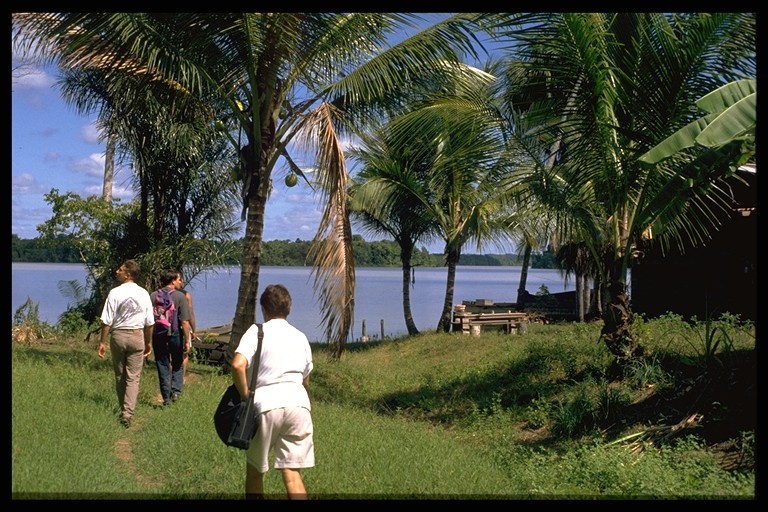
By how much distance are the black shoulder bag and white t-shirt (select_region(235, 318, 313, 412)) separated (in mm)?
36

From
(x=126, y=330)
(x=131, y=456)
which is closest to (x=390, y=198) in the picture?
(x=126, y=330)

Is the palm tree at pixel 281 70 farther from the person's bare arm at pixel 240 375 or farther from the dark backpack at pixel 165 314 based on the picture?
the person's bare arm at pixel 240 375

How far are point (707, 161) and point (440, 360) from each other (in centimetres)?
990

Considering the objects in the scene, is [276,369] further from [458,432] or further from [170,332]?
[458,432]

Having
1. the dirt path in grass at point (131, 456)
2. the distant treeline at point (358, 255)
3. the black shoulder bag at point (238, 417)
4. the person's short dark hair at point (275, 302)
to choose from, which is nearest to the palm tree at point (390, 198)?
the distant treeline at point (358, 255)

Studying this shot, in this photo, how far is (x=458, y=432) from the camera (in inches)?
428

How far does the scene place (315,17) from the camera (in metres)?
9.61

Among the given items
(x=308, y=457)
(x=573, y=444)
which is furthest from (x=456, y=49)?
(x=308, y=457)

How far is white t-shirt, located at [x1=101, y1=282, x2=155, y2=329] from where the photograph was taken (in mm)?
8109

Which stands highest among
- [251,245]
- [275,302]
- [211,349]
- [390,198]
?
[390,198]

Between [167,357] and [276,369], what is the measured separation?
4.48 metres

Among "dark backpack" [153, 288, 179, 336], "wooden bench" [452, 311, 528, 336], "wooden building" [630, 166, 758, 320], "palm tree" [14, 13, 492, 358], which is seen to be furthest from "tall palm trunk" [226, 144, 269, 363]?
"wooden bench" [452, 311, 528, 336]

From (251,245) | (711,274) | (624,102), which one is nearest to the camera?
(624,102)

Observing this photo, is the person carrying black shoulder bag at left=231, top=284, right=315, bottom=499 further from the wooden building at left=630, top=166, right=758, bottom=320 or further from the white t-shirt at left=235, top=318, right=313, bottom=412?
the wooden building at left=630, top=166, right=758, bottom=320
